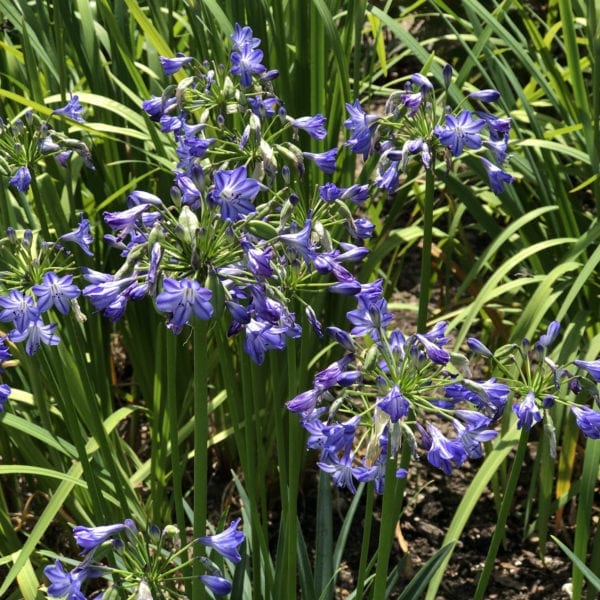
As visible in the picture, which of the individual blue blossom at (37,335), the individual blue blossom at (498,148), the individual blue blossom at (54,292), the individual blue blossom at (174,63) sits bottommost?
the individual blue blossom at (37,335)

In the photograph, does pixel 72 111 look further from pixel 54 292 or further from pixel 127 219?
pixel 127 219

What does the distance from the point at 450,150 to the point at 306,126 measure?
312 mm

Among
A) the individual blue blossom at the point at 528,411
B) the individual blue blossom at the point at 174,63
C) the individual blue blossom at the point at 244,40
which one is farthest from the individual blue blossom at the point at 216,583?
the individual blue blossom at the point at 174,63

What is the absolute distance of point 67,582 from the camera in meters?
1.49

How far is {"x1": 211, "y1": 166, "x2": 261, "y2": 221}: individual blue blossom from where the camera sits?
1.42m

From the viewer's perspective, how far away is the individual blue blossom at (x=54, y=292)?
1815mm

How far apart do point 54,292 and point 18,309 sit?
0.10 m

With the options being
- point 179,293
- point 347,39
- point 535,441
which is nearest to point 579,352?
point 535,441

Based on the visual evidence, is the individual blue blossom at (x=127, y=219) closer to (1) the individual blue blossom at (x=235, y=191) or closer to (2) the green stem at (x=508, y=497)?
(1) the individual blue blossom at (x=235, y=191)

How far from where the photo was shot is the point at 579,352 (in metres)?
2.78

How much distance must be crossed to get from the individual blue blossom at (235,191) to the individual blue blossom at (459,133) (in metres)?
0.49

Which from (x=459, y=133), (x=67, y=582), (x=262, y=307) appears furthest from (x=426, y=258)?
(x=67, y=582)

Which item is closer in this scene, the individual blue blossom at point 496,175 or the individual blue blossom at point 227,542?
the individual blue blossom at point 227,542

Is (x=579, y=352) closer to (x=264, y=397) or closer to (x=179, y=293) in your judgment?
(x=264, y=397)
